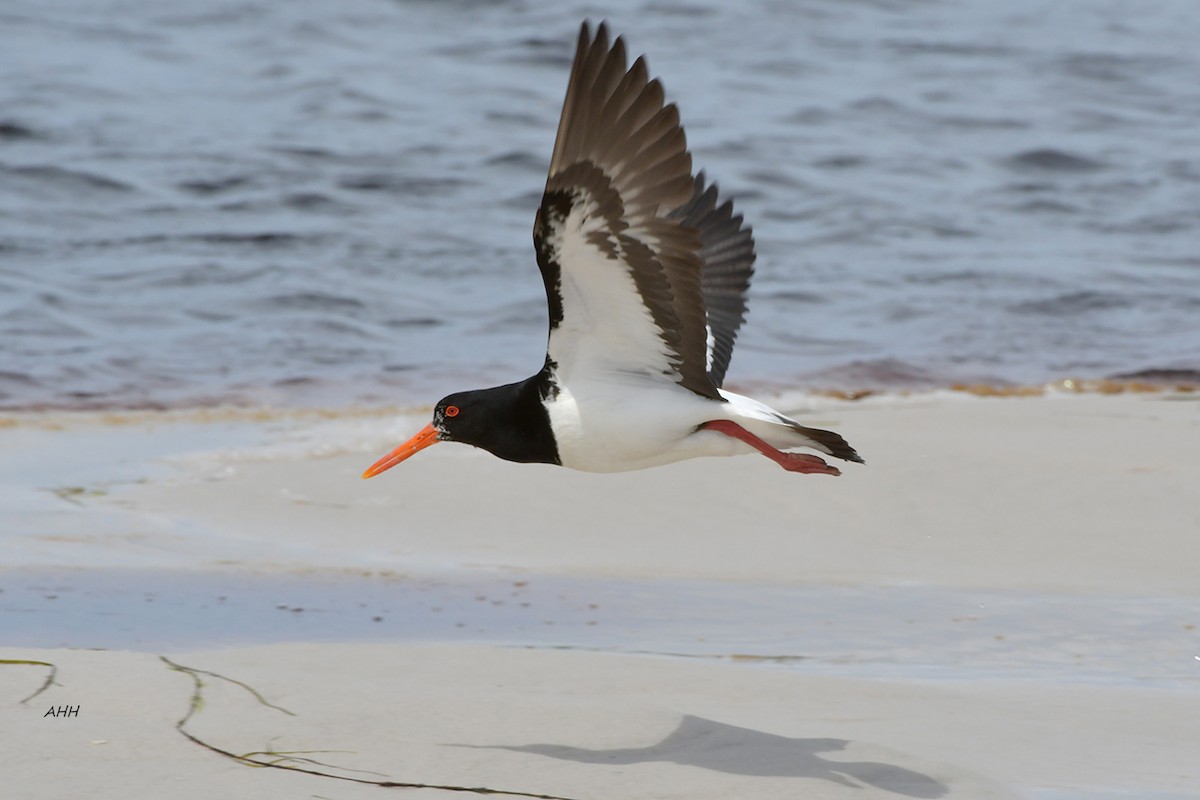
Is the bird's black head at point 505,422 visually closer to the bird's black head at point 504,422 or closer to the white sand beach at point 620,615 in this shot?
the bird's black head at point 504,422

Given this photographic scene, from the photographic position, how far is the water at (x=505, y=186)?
32.4ft

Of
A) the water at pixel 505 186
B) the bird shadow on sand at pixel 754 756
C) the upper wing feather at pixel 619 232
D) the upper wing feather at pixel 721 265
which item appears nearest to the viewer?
the bird shadow on sand at pixel 754 756

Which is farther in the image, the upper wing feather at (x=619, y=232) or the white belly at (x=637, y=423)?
the white belly at (x=637, y=423)

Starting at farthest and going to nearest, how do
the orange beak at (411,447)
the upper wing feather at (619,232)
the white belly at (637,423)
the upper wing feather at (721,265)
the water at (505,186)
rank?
the water at (505,186) < the upper wing feather at (721,265) < the orange beak at (411,447) < the white belly at (637,423) < the upper wing feather at (619,232)

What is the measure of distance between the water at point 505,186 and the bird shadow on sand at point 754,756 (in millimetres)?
5138

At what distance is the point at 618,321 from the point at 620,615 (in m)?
1.16

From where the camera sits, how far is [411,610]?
5.18 m

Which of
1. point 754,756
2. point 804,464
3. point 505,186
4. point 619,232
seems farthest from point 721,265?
point 505,186

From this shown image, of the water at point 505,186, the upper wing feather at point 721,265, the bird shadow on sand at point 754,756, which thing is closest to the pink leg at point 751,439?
the upper wing feather at point 721,265

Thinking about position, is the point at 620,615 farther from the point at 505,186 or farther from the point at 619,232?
the point at 505,186

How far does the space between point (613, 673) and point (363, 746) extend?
898 millimetres

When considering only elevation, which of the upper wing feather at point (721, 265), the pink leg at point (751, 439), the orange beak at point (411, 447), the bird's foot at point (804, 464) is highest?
the upper wing feather at point (721, 265)

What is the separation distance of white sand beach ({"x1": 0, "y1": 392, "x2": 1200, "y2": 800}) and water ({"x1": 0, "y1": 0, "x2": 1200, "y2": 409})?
6.52ft

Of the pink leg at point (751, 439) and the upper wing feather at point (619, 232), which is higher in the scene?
the upper wing feather at point (619, 232)
